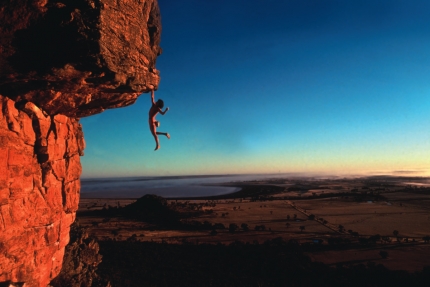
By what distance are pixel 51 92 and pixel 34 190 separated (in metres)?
3.02

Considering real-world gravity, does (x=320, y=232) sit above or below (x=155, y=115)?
below

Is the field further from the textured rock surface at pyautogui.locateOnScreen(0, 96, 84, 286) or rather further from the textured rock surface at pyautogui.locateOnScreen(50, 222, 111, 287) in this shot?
the textured rock surface at pyautogui.locateOnScreen(0, 96, 84, 286)

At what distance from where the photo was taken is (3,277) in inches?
277

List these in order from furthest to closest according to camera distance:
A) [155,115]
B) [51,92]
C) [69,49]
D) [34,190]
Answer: [155,115], [34,190], [51,92], [69,49]

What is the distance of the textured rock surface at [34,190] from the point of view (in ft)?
23.1

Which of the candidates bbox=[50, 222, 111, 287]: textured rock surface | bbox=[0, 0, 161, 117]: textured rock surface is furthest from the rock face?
bbox=[50, 222, 111, 287]: textured rock surface

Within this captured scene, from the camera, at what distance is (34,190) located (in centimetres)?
809

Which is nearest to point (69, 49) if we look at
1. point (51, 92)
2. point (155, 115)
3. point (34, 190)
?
point (51, 92)

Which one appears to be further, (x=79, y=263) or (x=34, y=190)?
(x=79, y=263)

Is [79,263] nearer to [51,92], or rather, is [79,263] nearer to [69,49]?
[51,92]

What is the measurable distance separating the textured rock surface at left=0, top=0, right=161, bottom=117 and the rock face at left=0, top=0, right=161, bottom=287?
0.02 m

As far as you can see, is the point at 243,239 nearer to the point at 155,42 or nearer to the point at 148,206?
the point at 148,206

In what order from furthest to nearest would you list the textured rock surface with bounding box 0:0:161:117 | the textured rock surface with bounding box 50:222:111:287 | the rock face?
1. the textured rock surface with bounding box 50:222:111:287
2. the rock face
3. the textured rock surface with bounding box 0:0:161:117

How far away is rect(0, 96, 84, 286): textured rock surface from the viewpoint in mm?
7055
